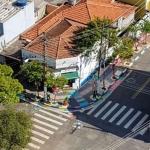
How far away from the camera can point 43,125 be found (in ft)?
187

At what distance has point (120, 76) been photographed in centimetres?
6694

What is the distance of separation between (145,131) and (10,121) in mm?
19938

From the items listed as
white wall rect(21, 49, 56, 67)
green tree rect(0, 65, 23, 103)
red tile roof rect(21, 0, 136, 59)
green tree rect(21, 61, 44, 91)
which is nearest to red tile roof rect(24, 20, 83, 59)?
red tile roof rect(21, 0, 136, 59)

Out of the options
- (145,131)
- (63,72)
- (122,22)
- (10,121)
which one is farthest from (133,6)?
(10,121)

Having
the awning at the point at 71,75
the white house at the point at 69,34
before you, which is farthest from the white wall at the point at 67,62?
the awning at the point at 71,75

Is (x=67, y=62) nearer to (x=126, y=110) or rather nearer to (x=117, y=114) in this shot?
(x=117, y=114)

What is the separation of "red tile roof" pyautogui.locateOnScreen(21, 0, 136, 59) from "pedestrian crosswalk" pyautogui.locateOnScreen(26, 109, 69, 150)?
9510 mm

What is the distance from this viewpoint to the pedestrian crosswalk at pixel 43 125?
178 feet

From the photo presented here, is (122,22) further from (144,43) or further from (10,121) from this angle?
(10,121)

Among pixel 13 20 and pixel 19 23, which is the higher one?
pixel 13 20

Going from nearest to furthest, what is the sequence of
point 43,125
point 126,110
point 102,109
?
1. point 43,125
2. point 126,110
3. point 102,109

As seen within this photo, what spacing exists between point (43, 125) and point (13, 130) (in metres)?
10.9

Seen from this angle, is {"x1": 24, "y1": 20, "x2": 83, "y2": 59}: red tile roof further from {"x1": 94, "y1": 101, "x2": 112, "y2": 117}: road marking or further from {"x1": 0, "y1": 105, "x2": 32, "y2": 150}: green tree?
{"x1": 0, "y1": 105, "x2": 32, "y2": 150}: green tree

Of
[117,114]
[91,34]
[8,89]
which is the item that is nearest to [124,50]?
[91,34]
